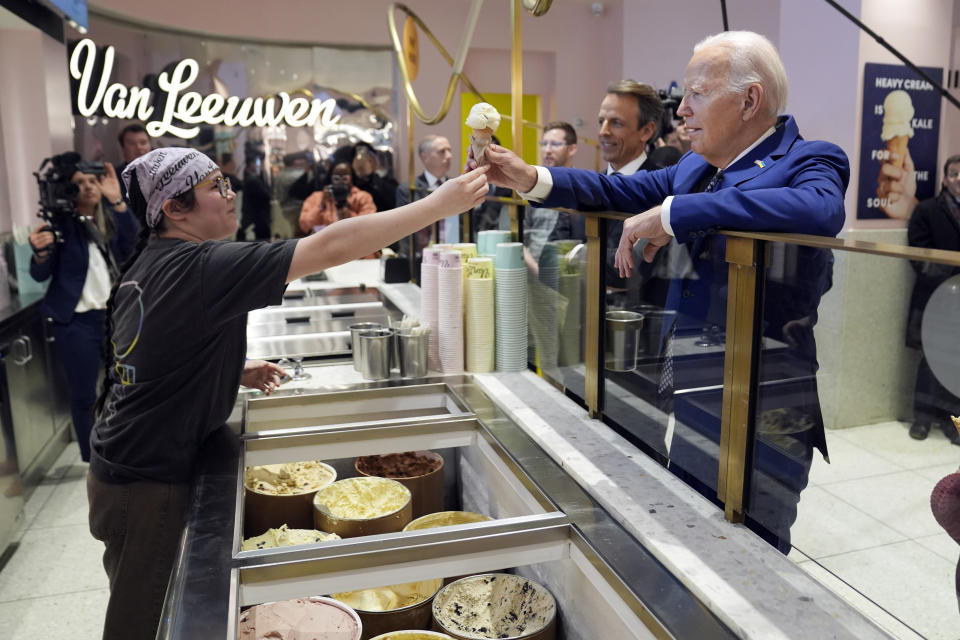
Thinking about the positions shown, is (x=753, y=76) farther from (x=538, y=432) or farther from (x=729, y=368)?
(x=538, y=432)

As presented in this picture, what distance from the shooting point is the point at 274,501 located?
1.84 m

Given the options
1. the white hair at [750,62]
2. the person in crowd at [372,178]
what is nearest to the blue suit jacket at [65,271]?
the white hair at [750,62]

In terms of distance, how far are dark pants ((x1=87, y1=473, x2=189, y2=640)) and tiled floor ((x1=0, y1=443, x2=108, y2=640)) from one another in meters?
1.31

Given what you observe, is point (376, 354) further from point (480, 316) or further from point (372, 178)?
point (372, 178)

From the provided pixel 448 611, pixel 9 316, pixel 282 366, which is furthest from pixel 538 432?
pixel 9 316

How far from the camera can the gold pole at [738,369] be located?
1170 mm

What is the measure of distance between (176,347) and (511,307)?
0.90 m

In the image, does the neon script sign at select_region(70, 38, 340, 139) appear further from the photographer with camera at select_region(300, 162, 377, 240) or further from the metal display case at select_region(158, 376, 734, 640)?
the metal display case at select_region(158, 376, 734, 640)

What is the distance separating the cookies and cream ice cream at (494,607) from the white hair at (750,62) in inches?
41.3

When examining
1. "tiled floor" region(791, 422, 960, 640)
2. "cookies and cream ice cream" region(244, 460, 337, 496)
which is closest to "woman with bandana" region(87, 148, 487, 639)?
"cookies and cream ice cream" region(244, 460, 337, 496)

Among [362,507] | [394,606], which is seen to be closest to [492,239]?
[362,507]

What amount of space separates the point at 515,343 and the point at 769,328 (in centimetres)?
105

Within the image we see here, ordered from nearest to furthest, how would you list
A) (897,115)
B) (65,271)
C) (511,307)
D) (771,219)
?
(771,219)
(511,307)
(65,271)
(897,115)

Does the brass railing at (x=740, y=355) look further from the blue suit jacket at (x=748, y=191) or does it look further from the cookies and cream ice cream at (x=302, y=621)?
the cookies and cream ice cream at (x=302, y=621)
